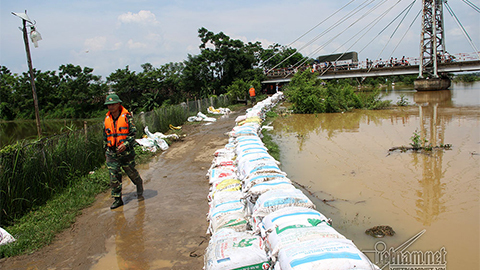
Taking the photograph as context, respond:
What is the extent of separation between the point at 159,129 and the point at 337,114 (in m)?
7.37

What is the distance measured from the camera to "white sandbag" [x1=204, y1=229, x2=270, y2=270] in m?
2.17

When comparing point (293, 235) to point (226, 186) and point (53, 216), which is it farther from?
point (53, 216)

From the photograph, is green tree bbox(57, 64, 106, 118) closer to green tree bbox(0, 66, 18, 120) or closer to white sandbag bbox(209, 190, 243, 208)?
green tree bbox(0, 66, 18, 120)

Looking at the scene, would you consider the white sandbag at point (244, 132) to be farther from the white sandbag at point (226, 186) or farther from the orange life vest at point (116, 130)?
the orange life vest at point (116, 130)

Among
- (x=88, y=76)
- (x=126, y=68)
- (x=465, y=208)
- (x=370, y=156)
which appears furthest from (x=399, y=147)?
(x=88, y=76)

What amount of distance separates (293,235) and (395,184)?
2.81m

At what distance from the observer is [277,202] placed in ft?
8.64

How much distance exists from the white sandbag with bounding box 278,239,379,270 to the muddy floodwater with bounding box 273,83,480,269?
953 millimetres

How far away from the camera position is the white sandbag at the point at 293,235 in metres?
2.05

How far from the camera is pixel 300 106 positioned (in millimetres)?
13266

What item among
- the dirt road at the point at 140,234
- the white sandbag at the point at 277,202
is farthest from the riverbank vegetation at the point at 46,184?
the white sandbag at the point at 277,202

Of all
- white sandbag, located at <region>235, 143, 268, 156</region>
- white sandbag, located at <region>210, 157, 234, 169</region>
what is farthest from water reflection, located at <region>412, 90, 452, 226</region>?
white sandbag, located at <region>210, 157, 234, 169</region>

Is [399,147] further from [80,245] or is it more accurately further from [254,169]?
[80,245]

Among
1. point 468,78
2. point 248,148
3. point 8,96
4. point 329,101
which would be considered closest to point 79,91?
point 8,96
